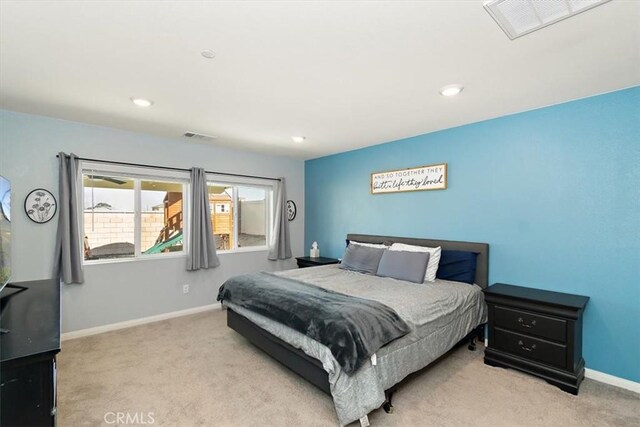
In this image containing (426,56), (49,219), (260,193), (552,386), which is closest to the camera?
(426,56)

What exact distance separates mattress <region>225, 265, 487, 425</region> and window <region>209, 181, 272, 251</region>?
173cm

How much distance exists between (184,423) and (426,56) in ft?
9.59

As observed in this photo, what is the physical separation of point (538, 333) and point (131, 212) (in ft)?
15.2

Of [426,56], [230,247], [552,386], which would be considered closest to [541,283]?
[552,386]

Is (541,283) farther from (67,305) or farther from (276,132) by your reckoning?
(67,305)

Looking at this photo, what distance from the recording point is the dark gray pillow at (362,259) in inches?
145

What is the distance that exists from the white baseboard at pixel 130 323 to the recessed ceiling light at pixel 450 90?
4053 mm

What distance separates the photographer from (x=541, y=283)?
9.53 feet

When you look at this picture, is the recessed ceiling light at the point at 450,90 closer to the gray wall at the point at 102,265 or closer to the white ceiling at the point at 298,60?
the white ceiling at the point at 298,60

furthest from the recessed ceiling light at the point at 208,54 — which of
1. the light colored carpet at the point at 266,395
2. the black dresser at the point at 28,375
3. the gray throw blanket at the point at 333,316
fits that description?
the light colored carpet at the point at 266,395

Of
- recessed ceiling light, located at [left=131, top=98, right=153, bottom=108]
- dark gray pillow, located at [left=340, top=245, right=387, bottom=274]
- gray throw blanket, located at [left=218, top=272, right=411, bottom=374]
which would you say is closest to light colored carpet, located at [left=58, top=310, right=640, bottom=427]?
gray throw blanket, located at [left=218, top=272, right=411, bottom=374]

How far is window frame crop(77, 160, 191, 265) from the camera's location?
3.54 m

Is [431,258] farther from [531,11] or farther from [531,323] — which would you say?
[531,11]

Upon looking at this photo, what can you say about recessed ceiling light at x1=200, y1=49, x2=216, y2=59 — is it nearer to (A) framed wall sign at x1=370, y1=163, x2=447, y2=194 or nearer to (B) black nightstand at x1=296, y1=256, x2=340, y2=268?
(A) framed wall sign at x1=370, y1=163, x2=447, y2=194
